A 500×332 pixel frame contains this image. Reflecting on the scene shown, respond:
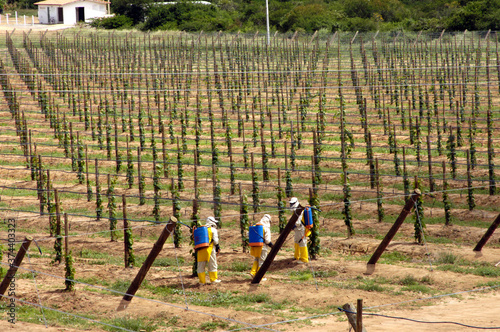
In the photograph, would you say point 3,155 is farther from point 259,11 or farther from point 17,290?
point 259,11

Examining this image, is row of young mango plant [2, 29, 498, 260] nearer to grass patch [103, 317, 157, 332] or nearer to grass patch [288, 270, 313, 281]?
grass patch [288, 270, 313, 281]

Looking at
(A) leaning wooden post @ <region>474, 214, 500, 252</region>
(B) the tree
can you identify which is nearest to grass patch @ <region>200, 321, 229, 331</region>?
(A) leaning wooden post @ <region>474, 214, 500, 252</region>

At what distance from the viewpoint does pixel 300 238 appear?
1153 centimetres

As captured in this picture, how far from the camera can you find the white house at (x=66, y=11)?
1959 inches

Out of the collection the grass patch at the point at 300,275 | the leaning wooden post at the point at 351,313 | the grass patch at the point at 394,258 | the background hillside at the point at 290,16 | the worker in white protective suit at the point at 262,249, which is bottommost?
the grass patch at the point at 394,258

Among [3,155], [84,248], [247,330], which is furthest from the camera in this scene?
[3,155]

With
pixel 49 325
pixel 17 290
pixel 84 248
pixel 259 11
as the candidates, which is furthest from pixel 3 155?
pixel 259 11

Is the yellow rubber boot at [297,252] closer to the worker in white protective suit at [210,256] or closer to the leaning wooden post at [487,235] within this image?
the worker in white protective suit at [210,256]

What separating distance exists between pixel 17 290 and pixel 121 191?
6.19 meters

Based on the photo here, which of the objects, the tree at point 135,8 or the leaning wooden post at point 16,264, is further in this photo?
the tree at point 135,8

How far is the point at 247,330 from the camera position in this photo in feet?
28.5

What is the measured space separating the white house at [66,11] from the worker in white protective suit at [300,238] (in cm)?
4236

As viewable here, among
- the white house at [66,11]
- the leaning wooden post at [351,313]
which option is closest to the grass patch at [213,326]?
the leaning wooden post at [351,313]

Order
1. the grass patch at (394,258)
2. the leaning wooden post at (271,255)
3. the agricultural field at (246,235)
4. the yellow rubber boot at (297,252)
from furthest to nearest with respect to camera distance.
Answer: the grass patch at (394,258) → the yellow rubber boot at (297,252) → the leaning wooden post at (271,255) → the agricultural field at (246,235)
